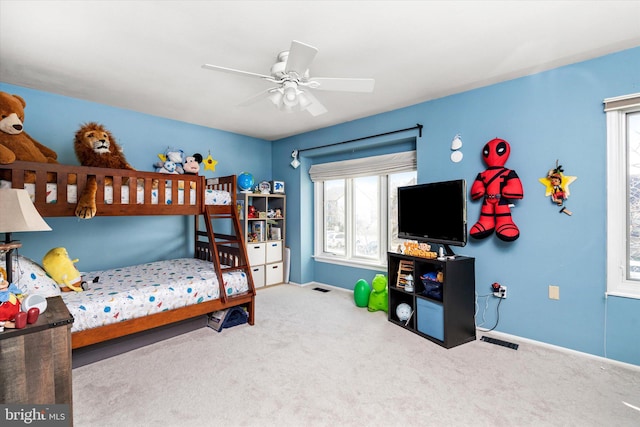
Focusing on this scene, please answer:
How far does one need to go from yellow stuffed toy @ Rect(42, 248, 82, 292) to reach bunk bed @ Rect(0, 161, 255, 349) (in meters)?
0.10

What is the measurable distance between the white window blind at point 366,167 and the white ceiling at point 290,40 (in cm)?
80

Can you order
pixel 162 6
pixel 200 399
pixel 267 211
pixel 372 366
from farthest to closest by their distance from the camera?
pixel 267 211 → pixel 372 366 → pixel 200 399 → pixel 162 6

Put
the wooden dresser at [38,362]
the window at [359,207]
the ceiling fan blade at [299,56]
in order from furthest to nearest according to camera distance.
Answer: the window at [359,207]
the ceiling fan blade at [299,56]
the wooden dresser at [38,362]

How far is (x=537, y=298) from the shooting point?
2.62 metres

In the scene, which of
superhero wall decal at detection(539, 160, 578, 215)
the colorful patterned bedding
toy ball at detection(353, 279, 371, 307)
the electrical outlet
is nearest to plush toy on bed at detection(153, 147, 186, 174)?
the colorful patterned bedding

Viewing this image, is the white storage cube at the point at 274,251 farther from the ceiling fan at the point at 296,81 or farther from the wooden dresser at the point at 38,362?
the wooden dresser at the point at 38,362

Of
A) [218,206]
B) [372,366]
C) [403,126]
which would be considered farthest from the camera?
[403,126]

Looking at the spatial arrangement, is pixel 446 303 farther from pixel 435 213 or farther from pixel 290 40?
pixel 290 40

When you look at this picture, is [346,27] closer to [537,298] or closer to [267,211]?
[537,298]

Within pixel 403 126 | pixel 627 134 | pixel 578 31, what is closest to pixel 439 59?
pixel 578 31

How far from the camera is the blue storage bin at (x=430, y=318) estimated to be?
2.65 metres

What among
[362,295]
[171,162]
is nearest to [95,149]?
[171,162]

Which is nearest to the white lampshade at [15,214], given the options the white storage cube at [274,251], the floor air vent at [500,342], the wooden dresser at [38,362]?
the wooden dresser at [38,362]

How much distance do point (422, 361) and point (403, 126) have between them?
243cm
